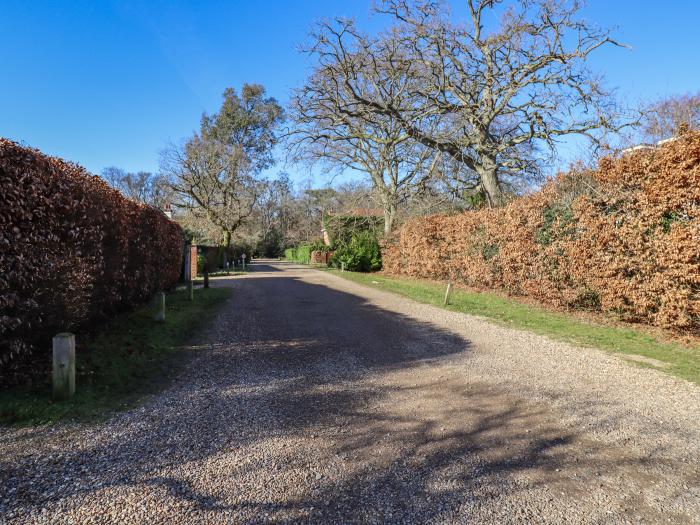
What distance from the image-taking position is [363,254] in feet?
86.0

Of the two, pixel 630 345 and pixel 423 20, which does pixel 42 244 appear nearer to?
pixel 630 345

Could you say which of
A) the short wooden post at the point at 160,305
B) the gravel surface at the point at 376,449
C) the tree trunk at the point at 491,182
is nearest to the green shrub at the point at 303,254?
the tree trunk at the point at 491,182

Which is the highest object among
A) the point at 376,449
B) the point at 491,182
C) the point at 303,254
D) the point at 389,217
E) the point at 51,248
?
the point at 491,182

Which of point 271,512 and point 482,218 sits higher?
point 482,218

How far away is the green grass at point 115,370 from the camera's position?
378cm

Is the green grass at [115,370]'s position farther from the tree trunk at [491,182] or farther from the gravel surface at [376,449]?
the tree trunk at [491,182]

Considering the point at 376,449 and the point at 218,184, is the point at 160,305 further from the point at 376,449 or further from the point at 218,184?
the point at 218,184

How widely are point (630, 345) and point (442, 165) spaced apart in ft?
47.8

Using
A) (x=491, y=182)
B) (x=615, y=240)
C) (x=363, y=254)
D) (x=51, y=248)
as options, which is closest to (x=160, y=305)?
(x=51, y=248)

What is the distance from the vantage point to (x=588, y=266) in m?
9.03

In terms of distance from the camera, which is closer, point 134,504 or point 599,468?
point 134,504

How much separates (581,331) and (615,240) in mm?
2033

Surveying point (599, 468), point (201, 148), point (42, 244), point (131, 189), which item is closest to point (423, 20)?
point (42, 244)

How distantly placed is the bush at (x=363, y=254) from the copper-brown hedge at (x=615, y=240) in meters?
12.7
